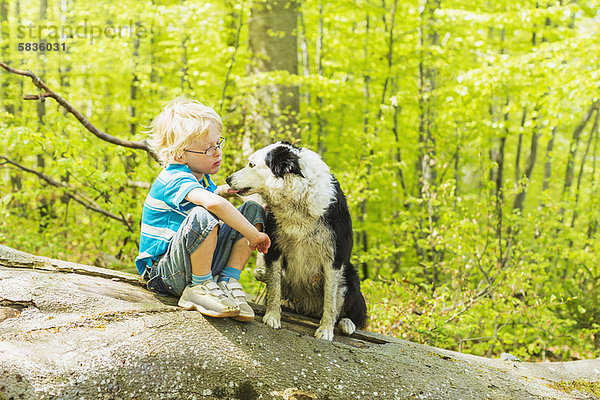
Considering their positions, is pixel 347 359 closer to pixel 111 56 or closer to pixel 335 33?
pixel 335 33

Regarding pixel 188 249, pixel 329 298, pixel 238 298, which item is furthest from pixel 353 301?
pixel 188 249

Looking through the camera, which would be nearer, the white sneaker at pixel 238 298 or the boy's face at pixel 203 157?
the white sneaker at pixel 238 298

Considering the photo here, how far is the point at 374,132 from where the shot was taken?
28.5 feet

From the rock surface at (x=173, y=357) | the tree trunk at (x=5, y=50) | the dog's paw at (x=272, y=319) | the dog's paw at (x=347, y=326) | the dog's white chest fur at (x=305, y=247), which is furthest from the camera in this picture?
the tree trunk at (x=5, y=50)

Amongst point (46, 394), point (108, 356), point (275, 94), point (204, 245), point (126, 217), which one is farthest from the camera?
point (275, 94)

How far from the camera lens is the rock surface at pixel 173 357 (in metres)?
2.08

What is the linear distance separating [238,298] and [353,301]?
3.46ft

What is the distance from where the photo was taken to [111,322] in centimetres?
241

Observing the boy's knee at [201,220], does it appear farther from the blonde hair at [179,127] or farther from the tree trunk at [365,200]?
the tree trunk at [365,200]

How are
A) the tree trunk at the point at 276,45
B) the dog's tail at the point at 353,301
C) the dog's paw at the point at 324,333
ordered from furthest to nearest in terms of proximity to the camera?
the tree trunk at the point at 276,45
the dog's tail at the point at 353,301
the dog's paw at the point at 324,333

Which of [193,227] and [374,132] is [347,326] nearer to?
[193,227]

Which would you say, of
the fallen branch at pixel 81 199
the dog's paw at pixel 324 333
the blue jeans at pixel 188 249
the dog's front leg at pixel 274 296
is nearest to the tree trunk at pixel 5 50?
the fallen branch at pixel 81 199

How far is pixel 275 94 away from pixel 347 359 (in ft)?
17.5

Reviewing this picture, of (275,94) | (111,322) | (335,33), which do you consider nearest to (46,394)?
(111,322)
